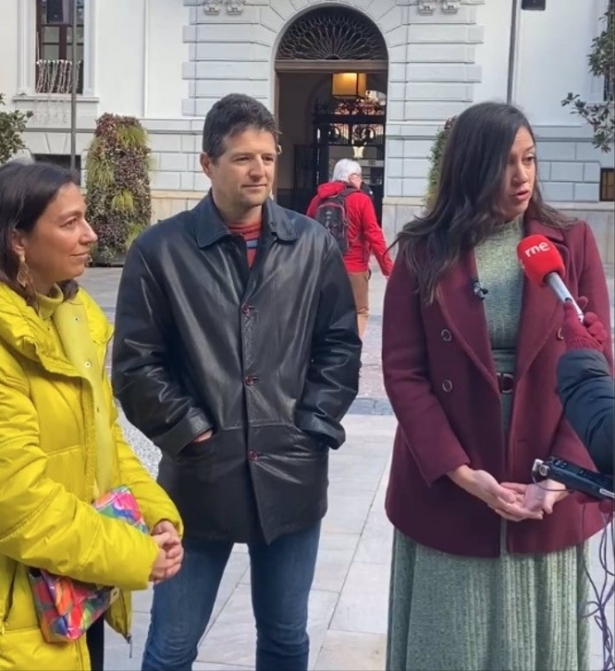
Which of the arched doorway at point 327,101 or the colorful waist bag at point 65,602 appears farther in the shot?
the arched doorway at point 327,101

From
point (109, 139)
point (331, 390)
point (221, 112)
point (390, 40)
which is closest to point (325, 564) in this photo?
point (331, 390)

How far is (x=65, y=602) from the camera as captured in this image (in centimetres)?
221

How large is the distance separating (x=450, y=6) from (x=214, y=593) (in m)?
17.2

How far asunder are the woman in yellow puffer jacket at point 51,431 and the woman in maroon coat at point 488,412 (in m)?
0.67

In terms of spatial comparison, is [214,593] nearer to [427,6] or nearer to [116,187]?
[116,187]

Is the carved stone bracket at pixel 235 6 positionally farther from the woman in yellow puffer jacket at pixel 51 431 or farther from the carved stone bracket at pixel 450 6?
the woman in yellow puffer jacket at pixel 51 431

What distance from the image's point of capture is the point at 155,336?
8.96 ft

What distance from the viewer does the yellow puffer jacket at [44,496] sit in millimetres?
2100

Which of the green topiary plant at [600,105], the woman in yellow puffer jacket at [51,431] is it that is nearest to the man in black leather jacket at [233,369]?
the woman in yellow puffer jacket at [51,431]

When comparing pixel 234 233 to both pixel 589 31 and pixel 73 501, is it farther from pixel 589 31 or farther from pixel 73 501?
pixel 589 31

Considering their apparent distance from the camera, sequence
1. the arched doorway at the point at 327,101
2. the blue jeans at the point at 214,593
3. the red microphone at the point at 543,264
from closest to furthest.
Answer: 1. the red microphone at the point at 543,264
2. the blue jeans at the point at 214,593
3. the arched doorway at the point at 327,101

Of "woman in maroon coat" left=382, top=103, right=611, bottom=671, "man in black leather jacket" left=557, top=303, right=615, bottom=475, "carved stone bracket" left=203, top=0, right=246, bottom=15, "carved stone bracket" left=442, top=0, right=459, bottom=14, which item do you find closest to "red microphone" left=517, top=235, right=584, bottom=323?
"man in black leather jacket" left=557, top=303, right=615, bottom=475

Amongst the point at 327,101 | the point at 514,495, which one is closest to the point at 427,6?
the point at 327,101

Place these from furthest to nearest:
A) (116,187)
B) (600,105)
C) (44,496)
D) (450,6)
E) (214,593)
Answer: (450,6) → (600,105) → (116,187) → (214,593) → (44,496)
